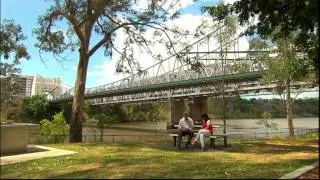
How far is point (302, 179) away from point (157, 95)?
5969 centimetres

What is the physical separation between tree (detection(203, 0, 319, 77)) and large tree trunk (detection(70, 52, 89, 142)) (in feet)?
27.1

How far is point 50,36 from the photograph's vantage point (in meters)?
22.5

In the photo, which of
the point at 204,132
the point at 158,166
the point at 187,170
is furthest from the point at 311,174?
the point at 204,132

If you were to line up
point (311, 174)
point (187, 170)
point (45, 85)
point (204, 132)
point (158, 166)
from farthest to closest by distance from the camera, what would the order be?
point (45, 85) → point (204, 132) → point (158, 166) → point (187, 170) → point (311, 174)

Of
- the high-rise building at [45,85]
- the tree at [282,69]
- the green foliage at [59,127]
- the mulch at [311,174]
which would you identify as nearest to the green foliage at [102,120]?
the green foliage at [59,127]

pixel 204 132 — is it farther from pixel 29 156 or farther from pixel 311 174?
pixel 311 174

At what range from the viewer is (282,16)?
40.9 feet

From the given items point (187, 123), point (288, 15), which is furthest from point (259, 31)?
point (187, 123)

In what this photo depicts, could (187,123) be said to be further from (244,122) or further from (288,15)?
(244,122)

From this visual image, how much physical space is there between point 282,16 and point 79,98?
11.6m

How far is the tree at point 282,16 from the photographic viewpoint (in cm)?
1099

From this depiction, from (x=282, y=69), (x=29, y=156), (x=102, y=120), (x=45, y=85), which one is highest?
(x=45, y=85)

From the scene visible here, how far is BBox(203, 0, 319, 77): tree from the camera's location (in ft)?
36.1

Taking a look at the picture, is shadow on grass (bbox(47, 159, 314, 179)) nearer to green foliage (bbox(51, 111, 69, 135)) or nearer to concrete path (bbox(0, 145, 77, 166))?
concrete path (bbox(0, 145, 77, 166))
